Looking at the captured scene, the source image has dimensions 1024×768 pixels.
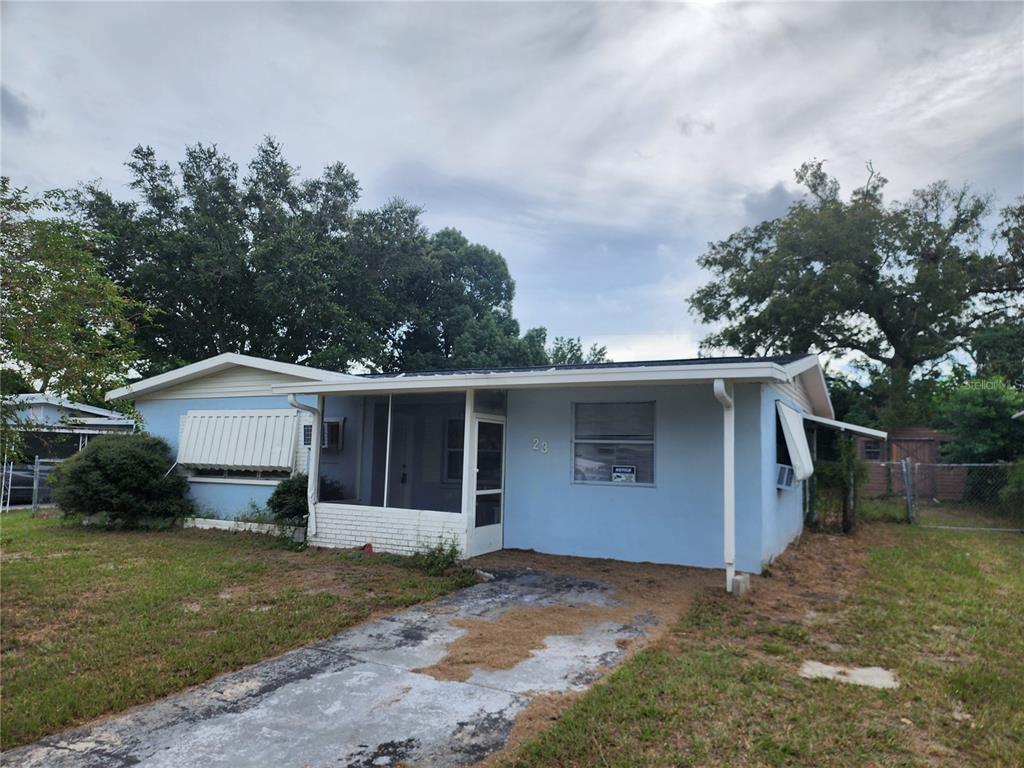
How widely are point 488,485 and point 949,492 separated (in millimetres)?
14113

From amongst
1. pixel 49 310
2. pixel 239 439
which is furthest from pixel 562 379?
pixel 239 439

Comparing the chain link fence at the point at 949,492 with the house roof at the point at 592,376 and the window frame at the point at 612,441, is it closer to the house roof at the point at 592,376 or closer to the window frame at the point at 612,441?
the house roof at the point at 592,376

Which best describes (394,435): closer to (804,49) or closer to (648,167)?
(648,167)

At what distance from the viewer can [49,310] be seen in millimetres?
4961

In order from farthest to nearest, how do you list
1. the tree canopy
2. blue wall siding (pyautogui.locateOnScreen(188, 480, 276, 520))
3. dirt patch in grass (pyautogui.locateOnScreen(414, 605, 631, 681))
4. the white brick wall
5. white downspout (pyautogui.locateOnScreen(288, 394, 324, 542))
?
the tree canopy, blue wall siding (pyautogui.locateOnScreen(188, 480, 276, 520)), white downspout (pyautogui.locateOnScreen(288, 394, 324, 542)), the white brick wall, dirt patch in grass (pyautogui.locateOnScreen(414, 605, 631, 681))

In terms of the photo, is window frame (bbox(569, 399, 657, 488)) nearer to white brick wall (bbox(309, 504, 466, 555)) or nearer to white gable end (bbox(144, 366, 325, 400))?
white brick wall (bbox(309, 504, 466, 555))

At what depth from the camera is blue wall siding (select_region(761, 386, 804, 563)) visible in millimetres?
7398

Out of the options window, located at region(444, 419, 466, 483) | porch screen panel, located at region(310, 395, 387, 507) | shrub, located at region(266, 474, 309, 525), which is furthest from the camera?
porch screen panel, located at region(310, 395, 387, 507)

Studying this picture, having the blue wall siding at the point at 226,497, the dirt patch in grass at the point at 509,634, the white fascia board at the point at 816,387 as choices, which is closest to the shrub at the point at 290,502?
the blue wall siding at the point at 226,497

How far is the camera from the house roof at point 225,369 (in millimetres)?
10138

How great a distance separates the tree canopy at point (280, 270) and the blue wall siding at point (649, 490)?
549 inches

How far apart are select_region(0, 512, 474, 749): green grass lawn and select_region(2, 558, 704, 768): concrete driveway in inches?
11.3

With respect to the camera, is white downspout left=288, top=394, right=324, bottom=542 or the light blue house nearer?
the light blue house

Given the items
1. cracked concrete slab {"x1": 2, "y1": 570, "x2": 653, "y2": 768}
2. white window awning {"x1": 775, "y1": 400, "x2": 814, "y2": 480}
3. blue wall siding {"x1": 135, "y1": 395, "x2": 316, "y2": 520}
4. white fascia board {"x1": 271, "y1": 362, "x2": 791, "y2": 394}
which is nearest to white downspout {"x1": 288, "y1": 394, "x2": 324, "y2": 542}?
white fascia board {"x1": 271, "y1": 362, "x2": 791, "y2": 394}
